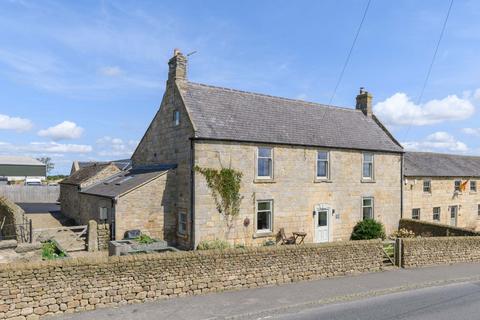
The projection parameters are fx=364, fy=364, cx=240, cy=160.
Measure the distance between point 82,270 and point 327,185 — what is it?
607 inches

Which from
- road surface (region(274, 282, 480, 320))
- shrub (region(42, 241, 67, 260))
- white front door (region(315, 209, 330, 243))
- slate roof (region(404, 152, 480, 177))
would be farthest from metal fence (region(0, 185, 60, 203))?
road surface (region(274, 282, 480, 320))

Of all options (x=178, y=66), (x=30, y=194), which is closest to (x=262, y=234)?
(x=178, y=66)

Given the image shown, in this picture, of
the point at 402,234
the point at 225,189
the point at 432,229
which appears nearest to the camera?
the point at 225,189

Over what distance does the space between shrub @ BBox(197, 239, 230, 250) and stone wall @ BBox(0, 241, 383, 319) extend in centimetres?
479

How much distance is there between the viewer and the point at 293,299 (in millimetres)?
11461

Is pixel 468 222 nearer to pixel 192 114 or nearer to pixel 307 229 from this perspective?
pixel 307 229

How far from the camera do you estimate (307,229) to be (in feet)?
68.8

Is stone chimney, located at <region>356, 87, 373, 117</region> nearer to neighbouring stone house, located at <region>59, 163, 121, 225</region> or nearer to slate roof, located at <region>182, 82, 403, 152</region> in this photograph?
slate roof, located at <region>182, 82, 403, 152</region>

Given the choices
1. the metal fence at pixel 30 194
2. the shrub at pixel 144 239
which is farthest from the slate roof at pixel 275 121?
the metal fence at pixel 30 194

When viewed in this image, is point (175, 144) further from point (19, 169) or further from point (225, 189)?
point (19, 169)

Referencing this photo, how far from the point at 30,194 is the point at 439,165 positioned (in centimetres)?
4475

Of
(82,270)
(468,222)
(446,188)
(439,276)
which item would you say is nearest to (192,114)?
(82,270)

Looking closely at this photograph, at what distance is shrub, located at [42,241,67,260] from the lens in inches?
544

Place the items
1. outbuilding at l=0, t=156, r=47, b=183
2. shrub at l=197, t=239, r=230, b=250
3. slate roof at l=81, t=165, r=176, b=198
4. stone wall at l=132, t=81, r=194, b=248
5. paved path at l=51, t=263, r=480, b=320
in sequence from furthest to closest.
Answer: outbuilding at l=0, t=156, r=47, b=183
slate roof at l=81, t=165, r=176, b=198
stone wall at l=132, t=81, r=194, b=248
shrub at l=197, t=239, r=230, b=250
paved path at l=51, t=263, r=480, b=320
